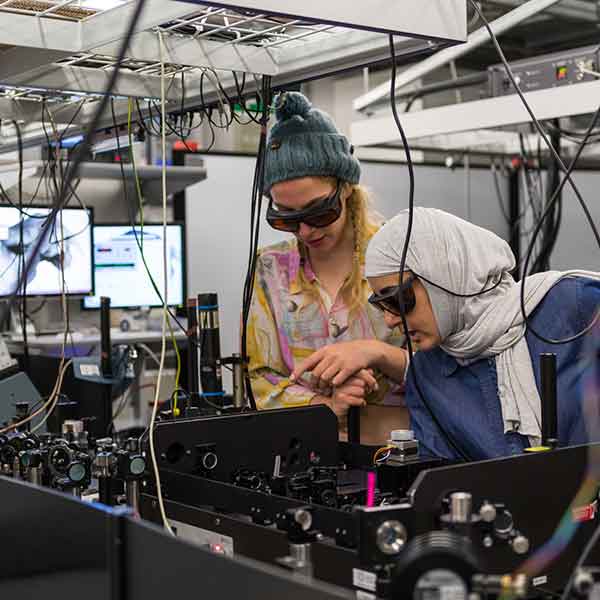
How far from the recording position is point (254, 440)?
129cm

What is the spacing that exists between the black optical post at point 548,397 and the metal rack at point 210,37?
412 millimetres

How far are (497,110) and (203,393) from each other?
1.88 m

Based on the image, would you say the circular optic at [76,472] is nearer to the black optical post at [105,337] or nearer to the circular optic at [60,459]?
the circular optic at [60,459]

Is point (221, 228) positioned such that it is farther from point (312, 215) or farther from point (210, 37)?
point (210, 37)

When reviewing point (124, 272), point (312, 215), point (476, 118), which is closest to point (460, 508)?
point (312, 215)

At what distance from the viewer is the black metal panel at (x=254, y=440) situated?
1.23 m

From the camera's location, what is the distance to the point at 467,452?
4.87 feet

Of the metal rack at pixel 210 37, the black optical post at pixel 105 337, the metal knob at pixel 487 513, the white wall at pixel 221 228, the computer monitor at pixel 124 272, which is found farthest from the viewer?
the computer monitor at pixel 124 272

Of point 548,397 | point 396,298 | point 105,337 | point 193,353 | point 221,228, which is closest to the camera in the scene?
point 548,397

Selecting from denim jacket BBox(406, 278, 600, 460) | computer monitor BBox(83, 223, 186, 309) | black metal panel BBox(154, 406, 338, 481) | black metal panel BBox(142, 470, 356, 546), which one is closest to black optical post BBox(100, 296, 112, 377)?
denim jacket BBox(406, 278, 600, 460)

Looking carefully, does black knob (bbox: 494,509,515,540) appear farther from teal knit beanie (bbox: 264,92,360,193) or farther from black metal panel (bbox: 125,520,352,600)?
teal knit beanie (bbox: 264,92,360,193)

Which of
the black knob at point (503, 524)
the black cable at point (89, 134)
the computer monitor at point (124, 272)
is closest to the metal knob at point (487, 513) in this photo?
the black knob at point (503, 524)

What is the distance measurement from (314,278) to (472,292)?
58 cm

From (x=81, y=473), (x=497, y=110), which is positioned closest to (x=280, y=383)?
(x=81, y=473)
